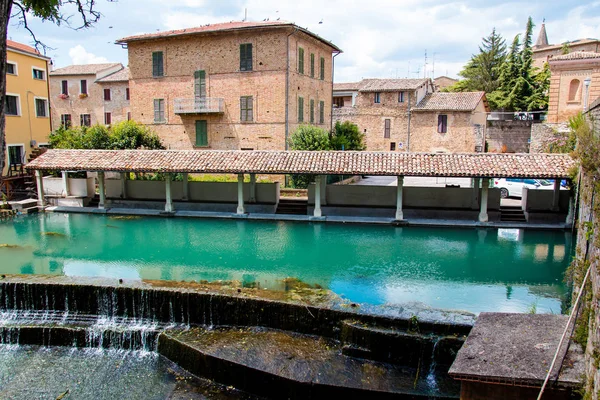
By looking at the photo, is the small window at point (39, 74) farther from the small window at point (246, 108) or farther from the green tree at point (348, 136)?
the green tree at point (348, 136)

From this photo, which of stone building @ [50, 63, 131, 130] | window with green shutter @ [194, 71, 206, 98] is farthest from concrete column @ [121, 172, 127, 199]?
stone building @ [50, 63, 131, 130]

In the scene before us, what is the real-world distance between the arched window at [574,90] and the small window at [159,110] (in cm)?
2406

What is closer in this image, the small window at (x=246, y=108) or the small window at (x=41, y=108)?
the small window at (x=246, y=108)

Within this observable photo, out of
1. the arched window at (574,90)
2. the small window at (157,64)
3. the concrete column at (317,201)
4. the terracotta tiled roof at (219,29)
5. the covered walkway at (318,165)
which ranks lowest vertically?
the concrete column at (317,201)

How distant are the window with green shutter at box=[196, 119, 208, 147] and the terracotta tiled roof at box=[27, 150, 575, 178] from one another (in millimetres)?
6852

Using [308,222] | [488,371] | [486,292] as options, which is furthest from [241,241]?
[488,371]

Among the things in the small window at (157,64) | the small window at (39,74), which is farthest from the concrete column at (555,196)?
the small window at (39,74)

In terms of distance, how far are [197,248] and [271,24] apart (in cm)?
1497

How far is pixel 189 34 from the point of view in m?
28.4

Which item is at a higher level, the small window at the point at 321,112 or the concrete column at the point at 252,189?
the small window at the point at 321,112

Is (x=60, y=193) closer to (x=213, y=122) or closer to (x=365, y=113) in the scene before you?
(x=213, y=122)

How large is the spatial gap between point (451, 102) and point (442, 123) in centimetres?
176

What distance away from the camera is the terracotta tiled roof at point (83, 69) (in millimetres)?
40722

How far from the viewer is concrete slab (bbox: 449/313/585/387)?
5125 millimetres
